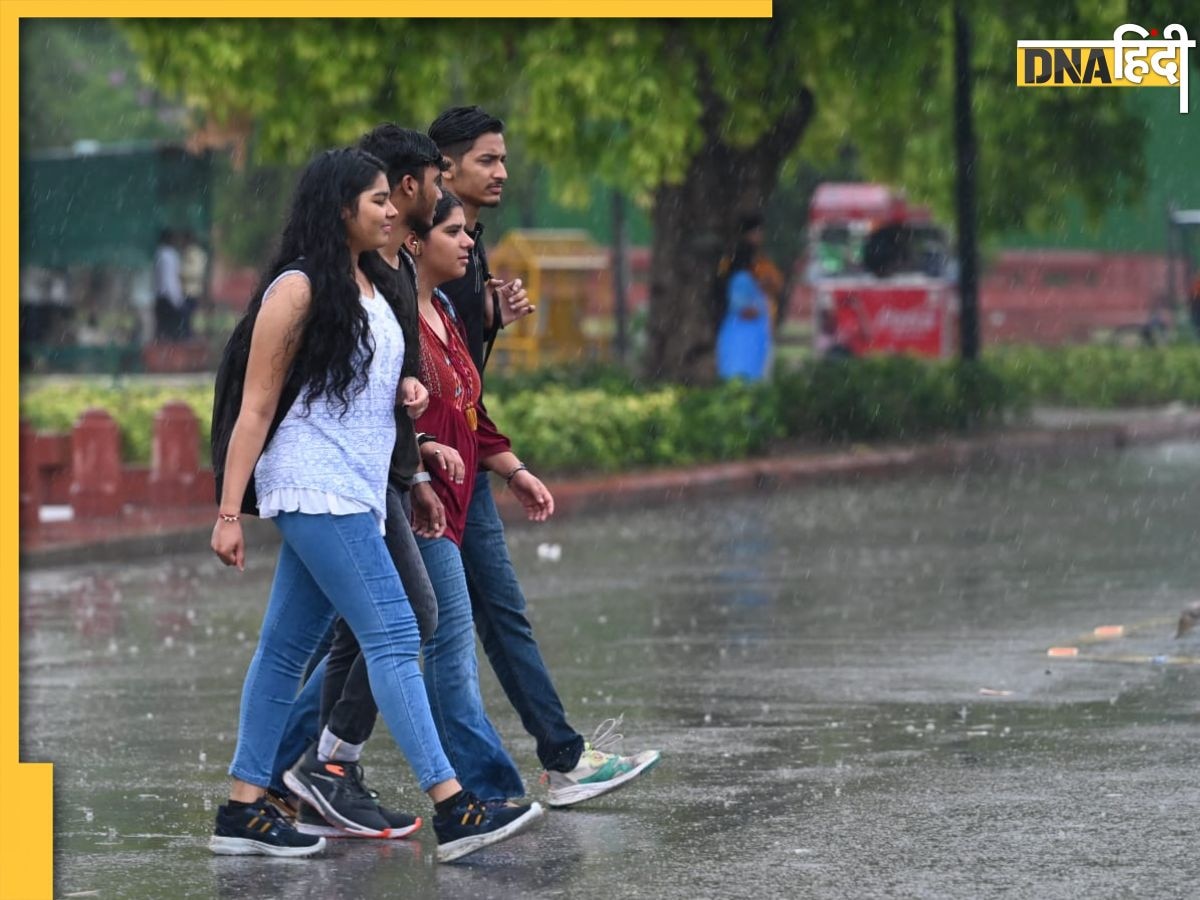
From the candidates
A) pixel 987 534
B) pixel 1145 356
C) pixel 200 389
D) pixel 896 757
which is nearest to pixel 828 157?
pixel 1145 356

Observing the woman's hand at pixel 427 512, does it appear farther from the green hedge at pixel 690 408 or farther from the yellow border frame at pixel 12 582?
the green hedge at pixel 690 408

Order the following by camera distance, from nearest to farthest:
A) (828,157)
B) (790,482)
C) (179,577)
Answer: (179,577) < (790,482) < (828,157)

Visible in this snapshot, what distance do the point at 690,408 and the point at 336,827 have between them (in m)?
13.0

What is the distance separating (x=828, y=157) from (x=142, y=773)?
2038cm

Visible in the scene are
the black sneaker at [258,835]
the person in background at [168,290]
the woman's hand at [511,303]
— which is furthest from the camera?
the person in background at [168,290]

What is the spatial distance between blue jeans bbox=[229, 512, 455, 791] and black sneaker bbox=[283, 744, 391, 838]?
0.31 m

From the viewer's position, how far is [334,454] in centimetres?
641

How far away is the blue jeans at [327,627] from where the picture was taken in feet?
21.0

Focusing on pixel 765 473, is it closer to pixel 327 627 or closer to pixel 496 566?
pixel 496 566

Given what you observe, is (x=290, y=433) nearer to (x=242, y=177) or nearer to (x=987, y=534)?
(x=987, y=534)

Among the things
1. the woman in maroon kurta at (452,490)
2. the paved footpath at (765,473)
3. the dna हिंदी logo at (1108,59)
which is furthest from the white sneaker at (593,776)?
the dna हिंदी logo at (1108,59)

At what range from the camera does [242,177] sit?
39.9 metres

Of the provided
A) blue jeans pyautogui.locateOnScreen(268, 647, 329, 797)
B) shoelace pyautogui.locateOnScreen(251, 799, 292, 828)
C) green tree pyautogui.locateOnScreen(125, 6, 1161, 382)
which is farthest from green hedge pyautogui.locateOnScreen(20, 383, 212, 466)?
shoelace pyautogui.locateOnScreen(251, 799, 292, 828)

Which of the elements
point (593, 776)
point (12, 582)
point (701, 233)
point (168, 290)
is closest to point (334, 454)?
point (593, 776)
